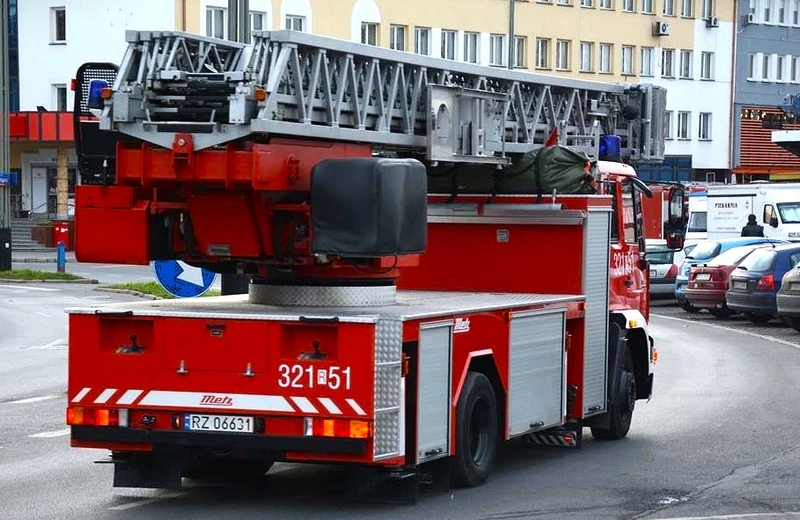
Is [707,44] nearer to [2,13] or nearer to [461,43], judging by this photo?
[461,43]

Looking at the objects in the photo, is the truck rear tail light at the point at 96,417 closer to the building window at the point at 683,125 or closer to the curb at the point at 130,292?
the curb at the point at 130,292

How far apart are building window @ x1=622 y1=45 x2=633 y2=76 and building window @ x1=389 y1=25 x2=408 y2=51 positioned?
14.3 meters

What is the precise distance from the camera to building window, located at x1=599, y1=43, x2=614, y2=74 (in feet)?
251

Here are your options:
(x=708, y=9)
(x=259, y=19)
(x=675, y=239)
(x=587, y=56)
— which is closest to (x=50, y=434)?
(x=675, y=239)

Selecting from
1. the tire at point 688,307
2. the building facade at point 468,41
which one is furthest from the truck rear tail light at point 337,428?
the building facade at point 468,41

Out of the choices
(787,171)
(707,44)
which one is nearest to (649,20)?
A: (707,44)

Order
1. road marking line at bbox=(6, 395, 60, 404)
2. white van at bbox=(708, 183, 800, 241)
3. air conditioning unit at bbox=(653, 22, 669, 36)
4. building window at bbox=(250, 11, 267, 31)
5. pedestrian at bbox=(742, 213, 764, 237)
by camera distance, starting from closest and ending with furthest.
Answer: road marking line at bbox=(6, 395, 60, 404), pedestrian at bbox=(742, 213, 764, 237), white van at bbox=(708, 183, 800, 241), building window at bbox=(250, 11, 267, 31), air conditioning unit at bbox=(653, 22, 669, 36)

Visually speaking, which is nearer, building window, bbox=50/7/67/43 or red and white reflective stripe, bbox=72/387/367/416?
red and white reflective stripe, bbox=72/387/367/416

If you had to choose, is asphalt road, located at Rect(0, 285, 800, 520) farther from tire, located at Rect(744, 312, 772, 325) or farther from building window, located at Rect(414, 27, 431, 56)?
building window, located at Rect(414, 27, 431, 56)

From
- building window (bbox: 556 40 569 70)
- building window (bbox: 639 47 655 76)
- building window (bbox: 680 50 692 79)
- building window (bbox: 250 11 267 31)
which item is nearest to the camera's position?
building window (bbox: 250 11 267 31)

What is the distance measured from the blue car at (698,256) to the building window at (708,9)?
148ft

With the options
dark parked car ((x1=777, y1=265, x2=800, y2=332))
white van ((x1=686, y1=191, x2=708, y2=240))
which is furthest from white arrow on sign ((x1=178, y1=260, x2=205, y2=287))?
white van ((x1=686, y1=191, x2=708, y2=240))

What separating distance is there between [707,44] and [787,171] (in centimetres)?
838

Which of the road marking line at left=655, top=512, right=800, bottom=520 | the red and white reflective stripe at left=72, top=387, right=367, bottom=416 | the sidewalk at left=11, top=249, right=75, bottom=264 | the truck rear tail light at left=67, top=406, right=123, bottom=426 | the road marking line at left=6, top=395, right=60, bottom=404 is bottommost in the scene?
the sidewalk at left=11, top=249, right=75, bottom=264
